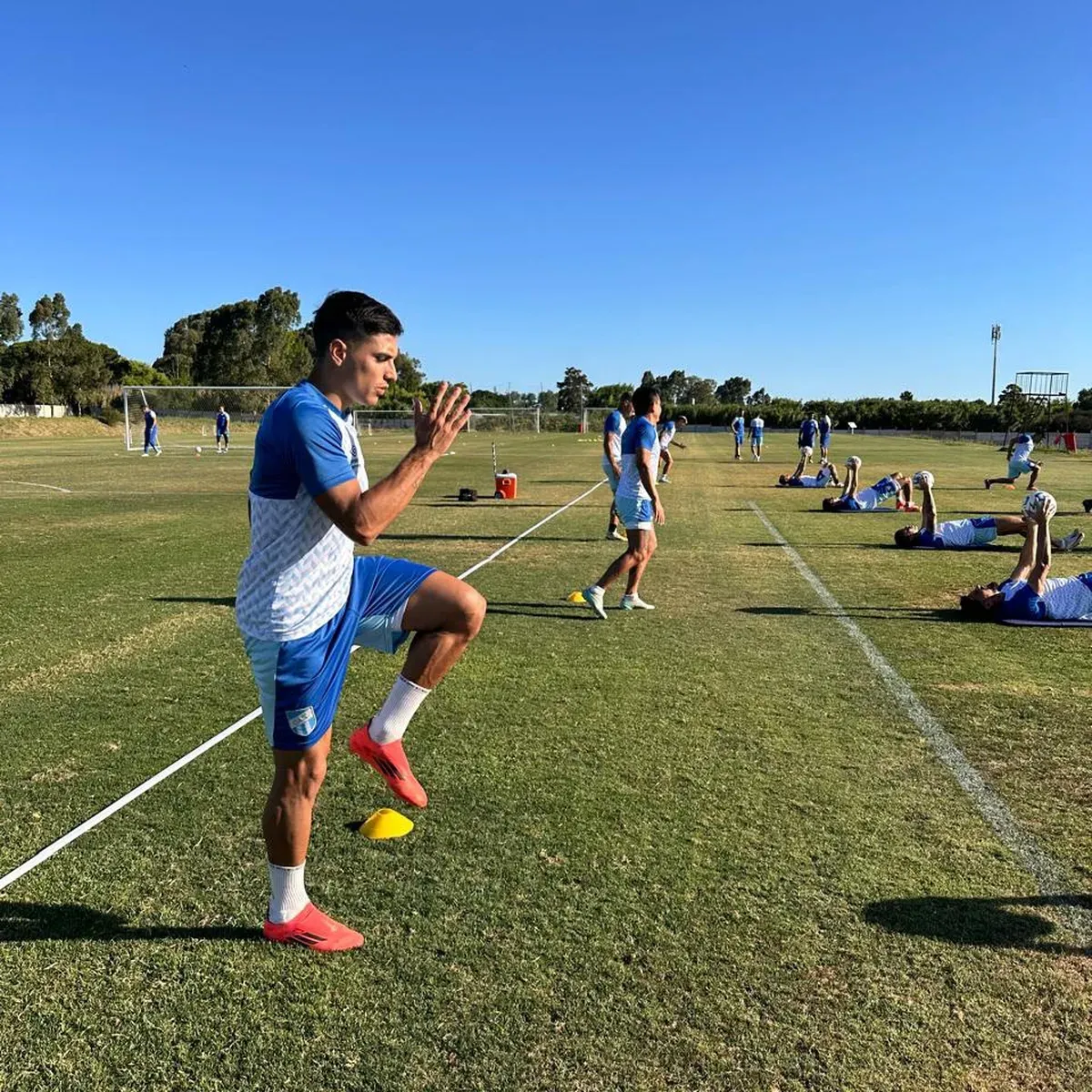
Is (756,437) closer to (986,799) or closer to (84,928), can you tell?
(986,799)

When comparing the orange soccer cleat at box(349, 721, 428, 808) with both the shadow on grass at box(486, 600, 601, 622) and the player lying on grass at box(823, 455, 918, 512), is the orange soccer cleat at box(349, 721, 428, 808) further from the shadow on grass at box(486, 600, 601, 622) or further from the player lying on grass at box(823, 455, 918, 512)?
the player lying on grass at box(823, 455, 918, 512)

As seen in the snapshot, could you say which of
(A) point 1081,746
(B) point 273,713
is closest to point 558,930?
(B) point 273,713

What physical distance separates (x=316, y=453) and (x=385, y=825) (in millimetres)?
1817

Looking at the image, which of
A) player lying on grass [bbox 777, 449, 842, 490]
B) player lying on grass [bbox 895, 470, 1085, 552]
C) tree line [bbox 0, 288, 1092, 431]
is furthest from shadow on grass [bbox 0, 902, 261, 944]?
tree line [bbox 0, 288, 1092, 431]

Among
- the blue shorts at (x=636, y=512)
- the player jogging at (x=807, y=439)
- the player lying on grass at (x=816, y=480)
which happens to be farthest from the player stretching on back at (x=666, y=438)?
the blue shorts at (x=636, y=512)

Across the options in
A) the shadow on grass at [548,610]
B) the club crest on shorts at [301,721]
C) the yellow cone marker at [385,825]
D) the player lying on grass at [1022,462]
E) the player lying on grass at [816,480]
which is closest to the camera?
the club crest on shorts at [301,721]

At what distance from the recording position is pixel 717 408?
4582 inches

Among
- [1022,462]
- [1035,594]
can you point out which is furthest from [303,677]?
[1022,462]

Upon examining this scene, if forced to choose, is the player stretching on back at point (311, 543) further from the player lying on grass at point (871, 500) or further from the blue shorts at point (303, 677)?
the player lying on grass at point (871, 500)

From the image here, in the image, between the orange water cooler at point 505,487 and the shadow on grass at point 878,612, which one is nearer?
the shadow on grass at point 878,612

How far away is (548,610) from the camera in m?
8.41

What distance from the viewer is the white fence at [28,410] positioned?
7725cm

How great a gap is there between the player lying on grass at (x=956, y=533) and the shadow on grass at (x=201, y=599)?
8.55 m

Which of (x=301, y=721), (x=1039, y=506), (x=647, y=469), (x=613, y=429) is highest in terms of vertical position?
(x=613, y=429)
